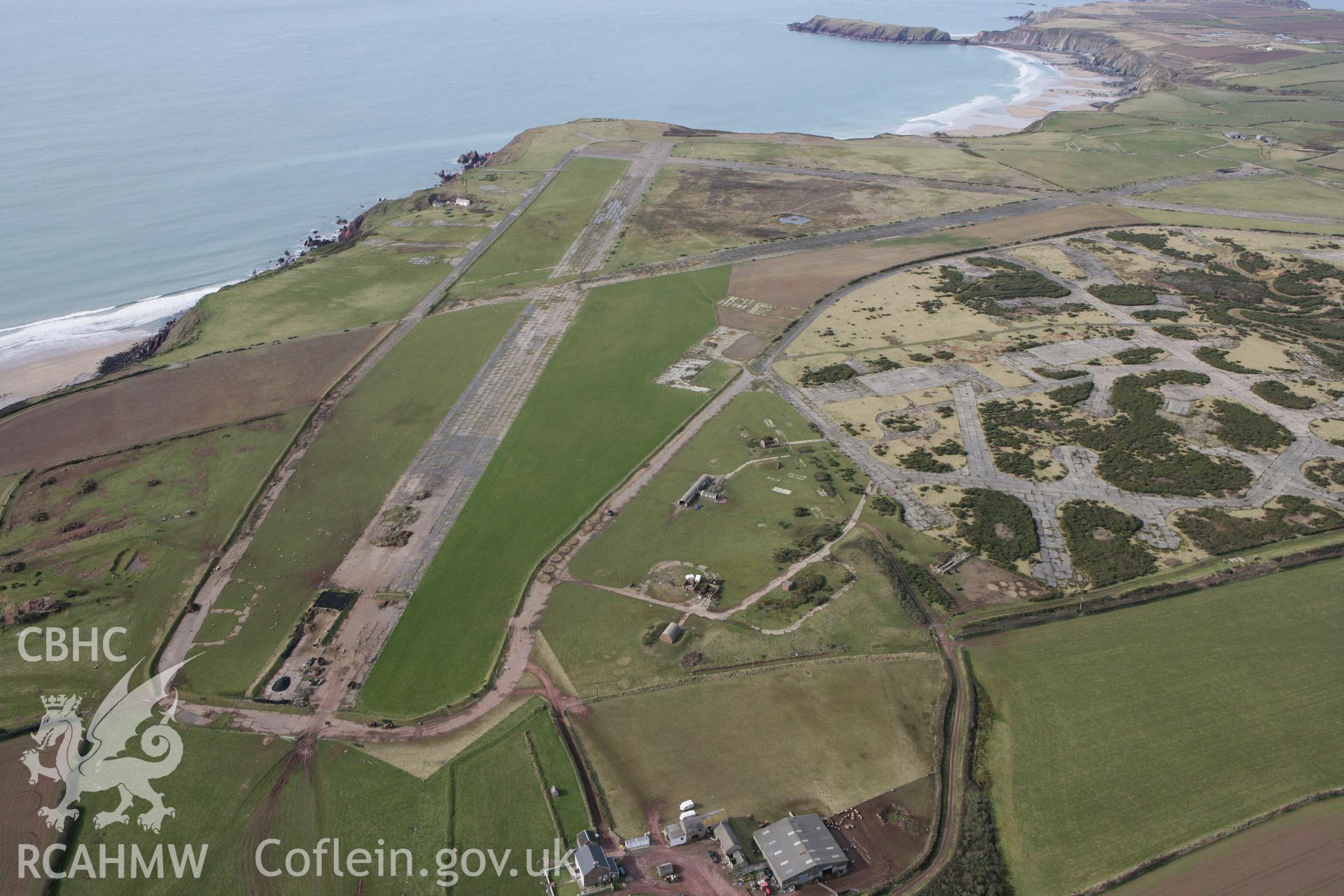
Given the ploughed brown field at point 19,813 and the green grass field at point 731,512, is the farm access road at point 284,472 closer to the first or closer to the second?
the ploughed brown field at point 19,813

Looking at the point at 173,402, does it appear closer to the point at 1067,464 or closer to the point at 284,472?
the point at 284,472

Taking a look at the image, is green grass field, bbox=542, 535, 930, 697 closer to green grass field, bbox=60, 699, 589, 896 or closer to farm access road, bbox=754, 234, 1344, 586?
green grass field, bbox=60, 699, 589, 896

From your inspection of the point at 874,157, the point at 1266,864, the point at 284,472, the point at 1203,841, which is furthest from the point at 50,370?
the point at 874,157

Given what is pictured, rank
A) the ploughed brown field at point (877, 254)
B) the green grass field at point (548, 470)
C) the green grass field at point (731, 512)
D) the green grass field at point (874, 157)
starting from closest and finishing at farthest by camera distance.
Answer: the green grass field at point (548, 470) → the green grass field at point (731, 512) → the ploughed brown field at point (877, 254) → the green grass field at point (874, 157)

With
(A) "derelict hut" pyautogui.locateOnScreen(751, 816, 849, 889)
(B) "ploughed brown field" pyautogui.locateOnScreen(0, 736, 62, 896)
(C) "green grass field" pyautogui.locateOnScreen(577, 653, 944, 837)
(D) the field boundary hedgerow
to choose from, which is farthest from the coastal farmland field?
(B) "ploughed brown field" pyautogui.locateOnScreen(0, 736, 62, 896)

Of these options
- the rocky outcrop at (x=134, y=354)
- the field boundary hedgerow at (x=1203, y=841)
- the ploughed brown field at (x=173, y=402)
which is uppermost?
the rocky outcrop at (x=134, y=354)

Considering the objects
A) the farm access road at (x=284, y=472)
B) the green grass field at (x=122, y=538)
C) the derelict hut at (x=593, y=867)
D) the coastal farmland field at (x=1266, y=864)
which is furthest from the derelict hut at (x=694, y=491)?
the green grass field at (x=122, y=538)

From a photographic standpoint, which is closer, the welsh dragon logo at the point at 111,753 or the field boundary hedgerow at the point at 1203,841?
the field boundary hedgerow at the point at 1203,841
